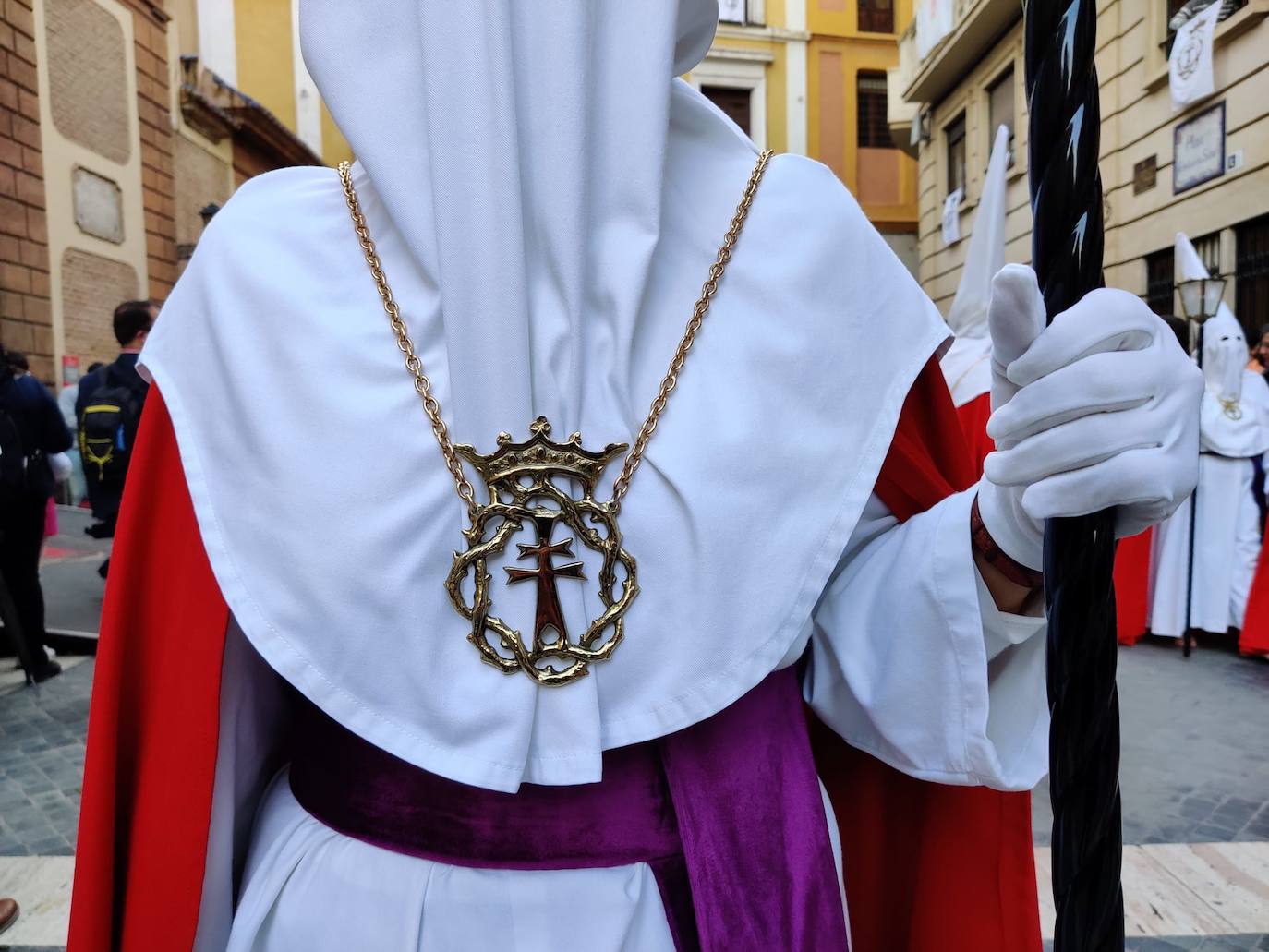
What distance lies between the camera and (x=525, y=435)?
3.50ft

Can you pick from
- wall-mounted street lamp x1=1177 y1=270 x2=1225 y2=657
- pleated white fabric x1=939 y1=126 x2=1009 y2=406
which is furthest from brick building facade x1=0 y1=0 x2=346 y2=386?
wall-mounted street lamp x1=1177 y1=270 x2=1225 y2=657

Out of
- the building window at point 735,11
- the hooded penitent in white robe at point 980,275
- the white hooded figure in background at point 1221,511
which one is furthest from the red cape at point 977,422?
the building window at point 735,11

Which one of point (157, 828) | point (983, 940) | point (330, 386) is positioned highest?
point (330, 386)

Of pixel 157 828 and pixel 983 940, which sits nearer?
pixel 157 828

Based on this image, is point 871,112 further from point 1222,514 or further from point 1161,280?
point 1222,514

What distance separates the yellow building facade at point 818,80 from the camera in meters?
22.3

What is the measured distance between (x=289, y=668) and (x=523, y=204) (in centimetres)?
59

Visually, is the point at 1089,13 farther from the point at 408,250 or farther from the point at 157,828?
the point at 157,828

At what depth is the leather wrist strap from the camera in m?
1.09

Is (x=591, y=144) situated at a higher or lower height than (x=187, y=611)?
higher

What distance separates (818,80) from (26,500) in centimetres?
2132

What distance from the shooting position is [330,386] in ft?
3.63

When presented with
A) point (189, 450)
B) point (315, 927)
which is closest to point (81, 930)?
point (315, 927)

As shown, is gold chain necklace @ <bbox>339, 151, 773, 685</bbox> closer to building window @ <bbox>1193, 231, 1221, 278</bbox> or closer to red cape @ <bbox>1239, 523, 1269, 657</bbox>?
red cape @ <bbox>1239, 523, 1269, 657</bbox>
